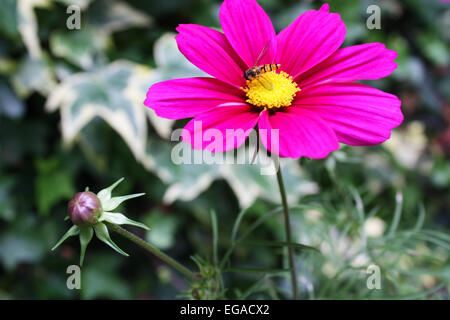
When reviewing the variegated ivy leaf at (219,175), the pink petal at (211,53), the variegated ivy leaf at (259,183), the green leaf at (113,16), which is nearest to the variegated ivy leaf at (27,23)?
the green leaf at (113,16)

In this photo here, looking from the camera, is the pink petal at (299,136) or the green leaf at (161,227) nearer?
the pink petal at (299,136)

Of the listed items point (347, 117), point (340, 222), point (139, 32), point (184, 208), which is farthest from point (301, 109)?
point (139, 32)

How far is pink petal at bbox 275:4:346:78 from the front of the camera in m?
0.27

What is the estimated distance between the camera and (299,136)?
0.22m

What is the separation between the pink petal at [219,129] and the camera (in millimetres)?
217

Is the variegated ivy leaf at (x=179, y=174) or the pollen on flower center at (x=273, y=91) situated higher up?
the variegated ivy leaf at (x=179, y=174)

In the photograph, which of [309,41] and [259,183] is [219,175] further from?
[309,41]

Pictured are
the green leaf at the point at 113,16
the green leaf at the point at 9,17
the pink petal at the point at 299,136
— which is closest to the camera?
the pink petal at the point at 299,136

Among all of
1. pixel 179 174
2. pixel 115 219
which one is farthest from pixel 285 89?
pixel 179 174

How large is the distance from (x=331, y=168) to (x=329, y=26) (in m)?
0.12

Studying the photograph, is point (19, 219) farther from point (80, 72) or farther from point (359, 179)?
point (359, 179)

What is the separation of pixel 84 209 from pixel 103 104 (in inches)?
19.6

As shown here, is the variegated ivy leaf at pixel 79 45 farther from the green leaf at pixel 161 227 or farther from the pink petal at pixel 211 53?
the pink petal at pixel 211 53

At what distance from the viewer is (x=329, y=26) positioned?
0.27 meters
